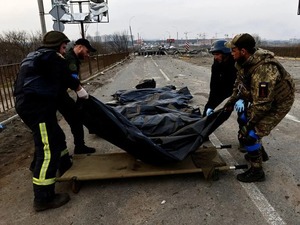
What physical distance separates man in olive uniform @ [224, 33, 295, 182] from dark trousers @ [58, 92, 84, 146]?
80.7 inches

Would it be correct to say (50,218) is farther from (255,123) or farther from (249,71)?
(249,71)

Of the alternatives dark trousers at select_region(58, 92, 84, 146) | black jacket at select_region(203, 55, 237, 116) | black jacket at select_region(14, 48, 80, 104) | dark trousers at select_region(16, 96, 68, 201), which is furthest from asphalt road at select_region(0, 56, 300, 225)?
black jacket at select_region(14, 48, 80, 104)

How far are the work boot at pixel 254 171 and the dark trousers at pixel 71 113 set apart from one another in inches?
83.9

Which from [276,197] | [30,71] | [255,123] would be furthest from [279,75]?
[30,71]

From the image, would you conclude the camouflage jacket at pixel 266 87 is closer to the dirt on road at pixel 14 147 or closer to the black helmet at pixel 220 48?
the black helmet at pixel 220 48

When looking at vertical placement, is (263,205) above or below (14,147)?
above

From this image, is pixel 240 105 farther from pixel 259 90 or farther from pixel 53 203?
pixel 53 203

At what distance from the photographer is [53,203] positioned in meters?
2.87

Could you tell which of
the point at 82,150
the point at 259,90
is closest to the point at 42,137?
the point at 82,150

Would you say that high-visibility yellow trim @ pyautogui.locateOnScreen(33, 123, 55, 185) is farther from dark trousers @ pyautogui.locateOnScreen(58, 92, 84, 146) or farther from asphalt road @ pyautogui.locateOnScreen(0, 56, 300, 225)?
dark trousers @ pyautogui.locateOnScreen(58, 92, 84, 146)

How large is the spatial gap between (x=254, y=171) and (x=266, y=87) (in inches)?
41.3

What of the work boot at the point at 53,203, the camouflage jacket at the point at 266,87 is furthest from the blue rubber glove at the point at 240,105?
the work boot at the point at 53,203

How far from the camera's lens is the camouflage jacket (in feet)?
9.04

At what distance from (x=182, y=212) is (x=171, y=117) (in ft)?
6.06
